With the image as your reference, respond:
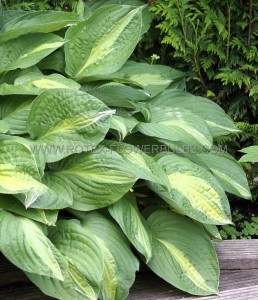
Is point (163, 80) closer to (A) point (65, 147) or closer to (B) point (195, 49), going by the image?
(B) point (195, 49)

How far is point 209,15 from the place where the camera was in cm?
243

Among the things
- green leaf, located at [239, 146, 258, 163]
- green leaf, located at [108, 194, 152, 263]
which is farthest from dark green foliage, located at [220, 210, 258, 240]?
green leaf, located at [108, 194, 152, 263]

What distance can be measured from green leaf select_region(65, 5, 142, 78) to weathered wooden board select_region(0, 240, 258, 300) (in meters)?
0.79

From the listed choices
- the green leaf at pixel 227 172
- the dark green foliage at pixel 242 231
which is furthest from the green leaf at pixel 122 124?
the dark green foliage at pixel 242 231

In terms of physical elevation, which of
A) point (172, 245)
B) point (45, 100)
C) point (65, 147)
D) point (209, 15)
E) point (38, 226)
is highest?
point (209, 15)

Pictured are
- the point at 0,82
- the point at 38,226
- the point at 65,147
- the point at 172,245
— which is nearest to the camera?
the point at 38,226

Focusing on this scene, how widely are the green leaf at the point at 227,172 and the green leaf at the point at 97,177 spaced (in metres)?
0.50

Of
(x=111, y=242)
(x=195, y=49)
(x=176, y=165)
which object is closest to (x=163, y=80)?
(x=195, y=49)

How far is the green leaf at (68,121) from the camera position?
1.76 meters

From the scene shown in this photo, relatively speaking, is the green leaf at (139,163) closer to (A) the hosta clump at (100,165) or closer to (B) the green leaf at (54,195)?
(A) the hosta clump at (100,165)

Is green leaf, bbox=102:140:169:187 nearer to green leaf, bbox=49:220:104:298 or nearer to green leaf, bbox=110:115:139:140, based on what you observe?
green leaf, bbox=110:115:139:140

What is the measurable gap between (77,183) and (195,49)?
3.29 feet

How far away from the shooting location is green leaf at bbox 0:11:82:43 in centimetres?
206

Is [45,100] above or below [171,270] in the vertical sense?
above
